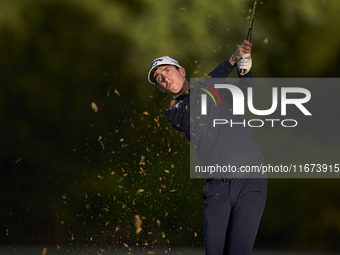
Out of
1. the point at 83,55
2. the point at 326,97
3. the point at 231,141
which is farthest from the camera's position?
the point at 83,55

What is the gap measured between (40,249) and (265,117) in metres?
3.13

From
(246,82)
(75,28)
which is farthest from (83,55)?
(246,82)

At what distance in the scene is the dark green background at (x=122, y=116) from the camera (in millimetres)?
6445

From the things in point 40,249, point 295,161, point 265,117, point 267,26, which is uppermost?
point 267,26

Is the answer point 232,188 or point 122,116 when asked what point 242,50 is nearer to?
point 232,188

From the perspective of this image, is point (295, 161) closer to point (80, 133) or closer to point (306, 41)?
point (306, 41)

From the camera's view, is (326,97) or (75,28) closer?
(326,97)

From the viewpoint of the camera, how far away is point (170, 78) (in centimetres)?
322

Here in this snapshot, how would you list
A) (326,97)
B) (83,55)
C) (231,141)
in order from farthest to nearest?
(83,55) < (326,97) < (231,141)

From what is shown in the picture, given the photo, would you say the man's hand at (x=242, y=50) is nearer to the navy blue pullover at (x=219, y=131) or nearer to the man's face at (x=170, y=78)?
the navy blue pullover at (x=219, y=131)

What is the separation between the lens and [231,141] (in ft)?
9.70

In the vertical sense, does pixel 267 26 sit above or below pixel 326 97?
Answer: above

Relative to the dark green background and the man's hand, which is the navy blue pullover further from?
the dark green background

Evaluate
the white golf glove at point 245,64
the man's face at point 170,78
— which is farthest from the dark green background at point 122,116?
the white golf glove at point 245,64
